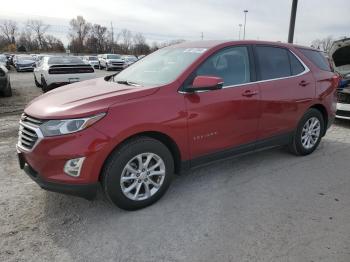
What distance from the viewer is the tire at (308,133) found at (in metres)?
5.16

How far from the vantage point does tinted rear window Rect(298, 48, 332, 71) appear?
5.25m

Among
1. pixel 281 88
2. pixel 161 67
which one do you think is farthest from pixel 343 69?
pixel 161 67

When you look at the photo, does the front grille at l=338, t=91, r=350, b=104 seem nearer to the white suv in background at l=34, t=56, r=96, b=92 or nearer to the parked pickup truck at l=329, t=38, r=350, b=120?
the parked pickup truck at l=329, t=38, r=350, b=120

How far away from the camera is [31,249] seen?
115 inches

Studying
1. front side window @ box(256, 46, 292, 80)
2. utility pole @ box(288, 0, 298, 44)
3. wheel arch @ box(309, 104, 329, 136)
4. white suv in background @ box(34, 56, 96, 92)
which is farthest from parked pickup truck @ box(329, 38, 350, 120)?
white suv in background @ box(34, 56, 96, 92)

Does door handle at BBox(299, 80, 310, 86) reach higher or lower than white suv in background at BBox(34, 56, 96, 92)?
higher

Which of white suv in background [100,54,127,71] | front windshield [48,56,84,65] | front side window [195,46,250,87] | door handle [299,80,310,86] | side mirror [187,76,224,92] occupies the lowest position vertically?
white suv in background [100,54,127,71]

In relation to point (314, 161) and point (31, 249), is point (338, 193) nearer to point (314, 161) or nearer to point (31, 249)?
point (314, 161)

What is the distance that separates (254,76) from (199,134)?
1.19 meters

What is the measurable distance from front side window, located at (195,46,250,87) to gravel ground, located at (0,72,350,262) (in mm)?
1308

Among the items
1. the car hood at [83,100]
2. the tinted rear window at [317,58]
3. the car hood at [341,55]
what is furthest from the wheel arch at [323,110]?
the car hood at [83,100]

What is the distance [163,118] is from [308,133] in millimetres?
2921

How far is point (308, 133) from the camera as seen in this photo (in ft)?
17.5

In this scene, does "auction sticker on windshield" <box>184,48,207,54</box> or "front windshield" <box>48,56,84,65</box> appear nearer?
"auction sticker on windshield" <box>184,48,207,54</box>
